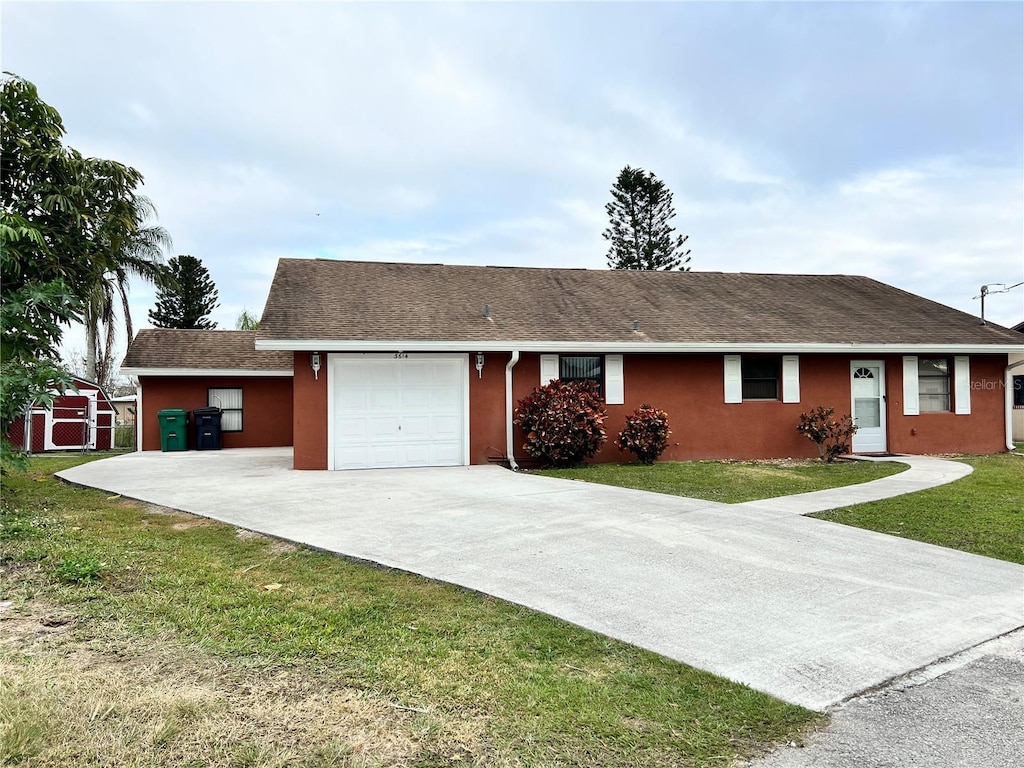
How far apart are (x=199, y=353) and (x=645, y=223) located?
75.8 feet

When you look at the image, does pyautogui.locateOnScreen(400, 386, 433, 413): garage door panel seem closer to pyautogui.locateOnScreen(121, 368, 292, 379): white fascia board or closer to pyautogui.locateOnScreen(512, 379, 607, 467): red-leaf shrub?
pyautogui.locateOnScreen(512, 379, 607, 467): red-leaf shrub

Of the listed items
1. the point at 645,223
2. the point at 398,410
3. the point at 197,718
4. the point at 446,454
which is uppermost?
the point at 645,223

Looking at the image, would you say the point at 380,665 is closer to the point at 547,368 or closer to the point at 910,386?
the point at 547,368

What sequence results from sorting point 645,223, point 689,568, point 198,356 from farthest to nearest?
point 645,223 → point 198,356 → point 689,568

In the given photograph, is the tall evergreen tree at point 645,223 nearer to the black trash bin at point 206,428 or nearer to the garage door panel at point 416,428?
the black trash bin at point 206,428

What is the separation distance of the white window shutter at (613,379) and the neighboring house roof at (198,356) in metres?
8.55

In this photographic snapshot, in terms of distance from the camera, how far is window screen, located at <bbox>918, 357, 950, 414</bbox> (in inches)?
556

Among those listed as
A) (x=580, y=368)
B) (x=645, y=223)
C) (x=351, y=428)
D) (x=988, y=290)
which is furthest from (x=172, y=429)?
(x=645, y=223)

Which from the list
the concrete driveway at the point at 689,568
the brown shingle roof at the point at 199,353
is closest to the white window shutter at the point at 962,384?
the concrete driveway at the point at 689,568

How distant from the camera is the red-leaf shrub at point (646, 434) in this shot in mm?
12117

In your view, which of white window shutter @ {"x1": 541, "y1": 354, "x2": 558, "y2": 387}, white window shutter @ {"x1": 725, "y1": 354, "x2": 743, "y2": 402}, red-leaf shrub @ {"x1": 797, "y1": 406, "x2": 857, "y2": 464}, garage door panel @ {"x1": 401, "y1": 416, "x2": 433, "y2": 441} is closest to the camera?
garage door panel @ {"x1": 401, "y1": 416, "x2": 433, "y2": 441}

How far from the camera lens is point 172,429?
16.5 metres

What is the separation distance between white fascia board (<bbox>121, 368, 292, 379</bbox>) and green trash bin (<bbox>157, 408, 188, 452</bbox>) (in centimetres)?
97

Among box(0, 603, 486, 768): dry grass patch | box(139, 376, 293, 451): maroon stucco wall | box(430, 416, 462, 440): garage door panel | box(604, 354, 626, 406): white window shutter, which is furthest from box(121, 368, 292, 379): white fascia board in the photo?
box(0, 603, 486, 768): dry grass patch
